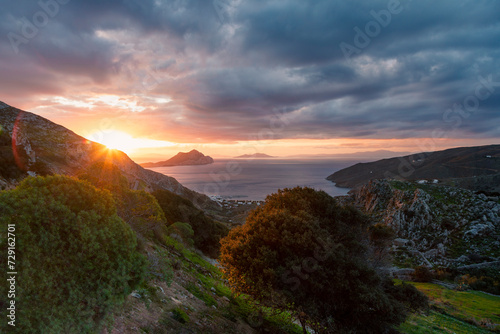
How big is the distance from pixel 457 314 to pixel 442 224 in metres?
25.7

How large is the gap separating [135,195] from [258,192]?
11602cm

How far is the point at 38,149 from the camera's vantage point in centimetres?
3706

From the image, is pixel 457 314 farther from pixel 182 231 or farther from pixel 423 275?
pixel 182 231

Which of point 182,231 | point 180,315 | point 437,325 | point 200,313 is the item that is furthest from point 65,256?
point 437,325

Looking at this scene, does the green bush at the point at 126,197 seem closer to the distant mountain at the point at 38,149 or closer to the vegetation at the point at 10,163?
the distant mountain at the point at 38,149

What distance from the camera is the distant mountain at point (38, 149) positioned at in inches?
922

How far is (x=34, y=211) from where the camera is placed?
5637 mm

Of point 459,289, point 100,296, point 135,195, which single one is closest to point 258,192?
point 459,289

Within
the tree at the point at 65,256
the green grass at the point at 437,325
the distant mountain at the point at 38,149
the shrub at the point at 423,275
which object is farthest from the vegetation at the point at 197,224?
the shrub at the point at 423,275

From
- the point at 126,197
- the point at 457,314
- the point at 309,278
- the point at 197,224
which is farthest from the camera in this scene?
Result: the point at 197,224

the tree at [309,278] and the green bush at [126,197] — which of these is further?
the green bush at [126,197]

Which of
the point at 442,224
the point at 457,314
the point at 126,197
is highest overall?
the point at 126,197

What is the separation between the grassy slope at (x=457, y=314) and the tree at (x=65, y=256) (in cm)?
1713

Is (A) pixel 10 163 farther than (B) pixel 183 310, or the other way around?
(A) pixel 10 163
